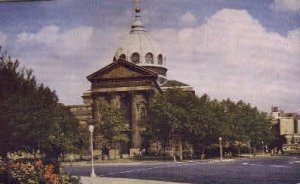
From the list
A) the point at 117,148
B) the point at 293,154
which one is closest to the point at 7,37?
the point at 117,148

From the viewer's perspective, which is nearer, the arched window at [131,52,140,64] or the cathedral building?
the cathedral building

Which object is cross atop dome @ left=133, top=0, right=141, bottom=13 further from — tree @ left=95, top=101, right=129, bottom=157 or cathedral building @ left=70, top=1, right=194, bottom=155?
tree @ left=95, top=101, right=129, bottom=157

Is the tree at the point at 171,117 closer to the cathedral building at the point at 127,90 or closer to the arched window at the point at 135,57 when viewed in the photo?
the cathedral building at the point at 127,90

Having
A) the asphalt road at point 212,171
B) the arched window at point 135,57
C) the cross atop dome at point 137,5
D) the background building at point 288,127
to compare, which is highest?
the arched window at point 135,57

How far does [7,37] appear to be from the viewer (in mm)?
11359

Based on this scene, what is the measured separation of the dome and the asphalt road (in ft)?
6.06

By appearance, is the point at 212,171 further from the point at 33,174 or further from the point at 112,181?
the point at 33,174

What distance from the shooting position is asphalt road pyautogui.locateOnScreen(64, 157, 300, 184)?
385 inches

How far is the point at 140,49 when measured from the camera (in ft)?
70.1

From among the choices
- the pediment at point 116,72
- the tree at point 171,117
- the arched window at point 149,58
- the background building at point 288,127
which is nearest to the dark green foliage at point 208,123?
the tree at point 171,117

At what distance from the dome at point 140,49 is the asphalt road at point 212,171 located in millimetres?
1848

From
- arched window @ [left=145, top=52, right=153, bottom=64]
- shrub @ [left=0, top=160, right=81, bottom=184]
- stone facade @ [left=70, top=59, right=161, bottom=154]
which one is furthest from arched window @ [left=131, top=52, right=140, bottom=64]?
shrub @ [left=0, top=160, right=81, bottom=184]

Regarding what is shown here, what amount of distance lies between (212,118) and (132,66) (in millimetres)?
2910

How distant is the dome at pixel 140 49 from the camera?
11172 mm
